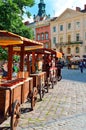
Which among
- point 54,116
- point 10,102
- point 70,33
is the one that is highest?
point 70,33

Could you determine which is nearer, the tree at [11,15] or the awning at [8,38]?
the awning at [8,38]

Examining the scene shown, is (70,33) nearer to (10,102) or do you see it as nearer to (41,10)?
(41,10)

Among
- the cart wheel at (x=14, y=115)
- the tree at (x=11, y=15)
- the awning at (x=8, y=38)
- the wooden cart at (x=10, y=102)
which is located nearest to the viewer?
the wooden cart at (x=10, y=102)

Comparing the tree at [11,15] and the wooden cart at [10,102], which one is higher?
the tree at [11,15]

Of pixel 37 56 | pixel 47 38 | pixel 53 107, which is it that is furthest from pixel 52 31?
pixel 53 107

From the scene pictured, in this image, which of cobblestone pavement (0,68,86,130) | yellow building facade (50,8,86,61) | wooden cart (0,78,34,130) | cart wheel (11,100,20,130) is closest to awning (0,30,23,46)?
wooden cart (0,78,34,130)

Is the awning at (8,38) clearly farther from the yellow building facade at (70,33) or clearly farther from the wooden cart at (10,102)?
the yellow building facade at (70,33)

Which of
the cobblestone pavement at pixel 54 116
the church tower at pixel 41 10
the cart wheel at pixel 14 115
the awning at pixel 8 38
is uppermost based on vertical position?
the church tower at pixel 41 10

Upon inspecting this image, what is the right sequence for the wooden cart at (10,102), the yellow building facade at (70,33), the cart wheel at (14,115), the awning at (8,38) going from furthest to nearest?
the yellow building facade at (70,33), the awning at (8,38), the cart wheel at (14,115), the wooden cart at (10,102)

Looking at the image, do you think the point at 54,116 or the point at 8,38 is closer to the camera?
the point at 8,38

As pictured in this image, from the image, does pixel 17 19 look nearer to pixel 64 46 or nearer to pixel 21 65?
pixel 21 65

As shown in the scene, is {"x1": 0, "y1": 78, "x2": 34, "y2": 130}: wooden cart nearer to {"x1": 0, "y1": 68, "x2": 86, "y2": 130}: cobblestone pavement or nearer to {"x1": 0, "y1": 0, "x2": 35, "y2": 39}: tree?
{"x1": 0, "y1": 68, "x2": 86, "y2": 130}: cobblestone pavement

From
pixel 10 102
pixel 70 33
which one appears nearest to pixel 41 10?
pixel 70 33

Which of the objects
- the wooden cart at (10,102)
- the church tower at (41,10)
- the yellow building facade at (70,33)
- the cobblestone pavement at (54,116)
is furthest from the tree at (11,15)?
the church tower at (41,10)
